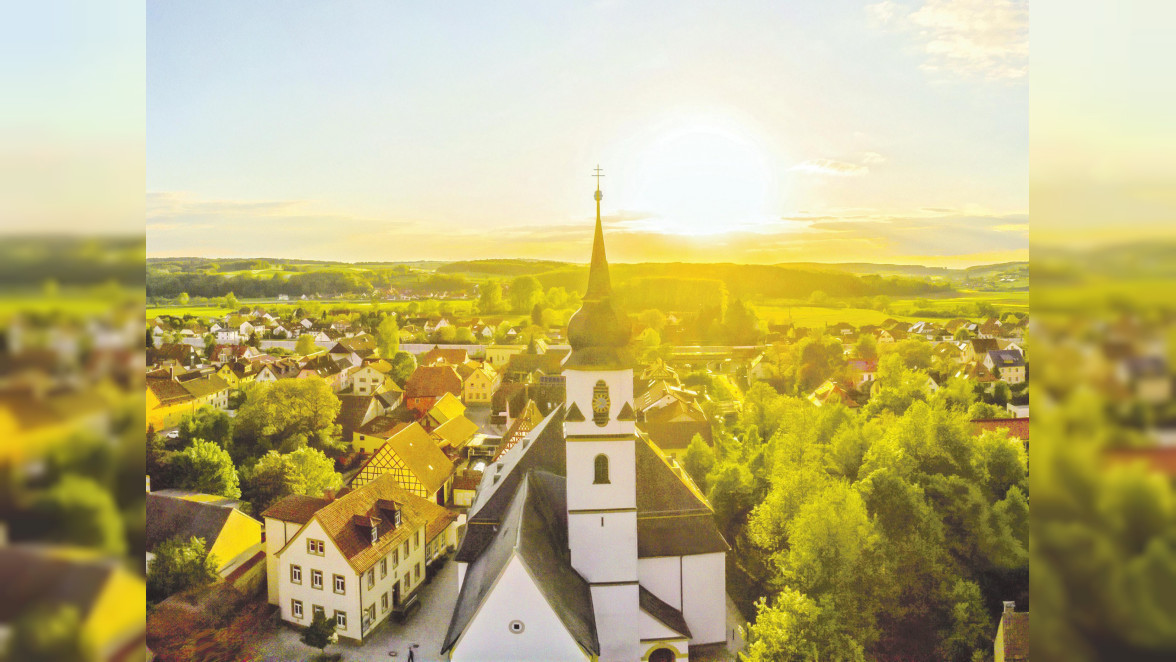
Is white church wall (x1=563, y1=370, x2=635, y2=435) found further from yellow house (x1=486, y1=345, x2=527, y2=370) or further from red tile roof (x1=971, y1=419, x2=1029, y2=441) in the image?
yellow house (x1=486, y1=345, x2=527, y2=370)

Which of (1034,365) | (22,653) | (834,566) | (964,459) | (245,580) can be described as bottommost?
(245,580)

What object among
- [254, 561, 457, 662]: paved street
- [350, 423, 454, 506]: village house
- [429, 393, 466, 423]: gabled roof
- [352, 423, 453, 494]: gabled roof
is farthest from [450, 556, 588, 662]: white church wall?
[429, 393, 466, 423]: gabled roof

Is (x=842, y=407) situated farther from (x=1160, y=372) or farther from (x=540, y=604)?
(x=1160, y=372)

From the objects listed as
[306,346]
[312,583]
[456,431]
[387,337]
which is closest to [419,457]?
[456,431]

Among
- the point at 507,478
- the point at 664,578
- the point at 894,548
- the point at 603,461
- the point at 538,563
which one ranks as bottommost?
the point at 664,578

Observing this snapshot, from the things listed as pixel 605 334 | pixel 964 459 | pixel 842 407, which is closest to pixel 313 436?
pixel 605 334

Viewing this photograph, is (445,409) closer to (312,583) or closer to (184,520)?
(184,520)
